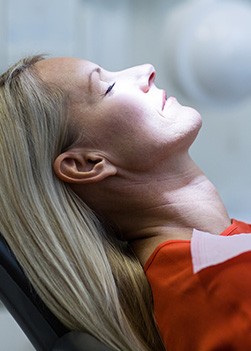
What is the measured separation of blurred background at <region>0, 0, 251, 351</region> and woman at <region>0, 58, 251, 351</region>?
34 centimetres

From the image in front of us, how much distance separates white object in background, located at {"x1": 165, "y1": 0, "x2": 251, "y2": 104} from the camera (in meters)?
1.40

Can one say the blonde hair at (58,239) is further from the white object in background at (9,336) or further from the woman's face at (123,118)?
the white object in background at (9,336)

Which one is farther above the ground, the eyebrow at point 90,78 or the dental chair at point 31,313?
the eyebrow at point 90,78

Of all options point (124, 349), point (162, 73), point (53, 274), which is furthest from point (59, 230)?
point (162, 73)

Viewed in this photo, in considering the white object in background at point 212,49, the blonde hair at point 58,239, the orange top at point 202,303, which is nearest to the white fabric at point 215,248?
the orange top at point 202,303

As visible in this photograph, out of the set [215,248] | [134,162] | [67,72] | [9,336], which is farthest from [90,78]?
[9,336]

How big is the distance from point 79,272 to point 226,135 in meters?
0.62

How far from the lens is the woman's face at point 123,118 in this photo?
1063 mm

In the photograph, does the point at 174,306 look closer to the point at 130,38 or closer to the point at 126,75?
the point at 126,75

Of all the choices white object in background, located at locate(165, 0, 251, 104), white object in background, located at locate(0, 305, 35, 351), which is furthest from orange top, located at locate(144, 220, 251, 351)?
white object in background, located at locate(0, 305, 35, 351)

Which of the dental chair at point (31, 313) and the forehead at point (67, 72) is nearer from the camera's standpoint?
the dental chair at point (31, 313)

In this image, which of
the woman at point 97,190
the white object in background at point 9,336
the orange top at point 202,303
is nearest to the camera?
the orange top at point 202,303

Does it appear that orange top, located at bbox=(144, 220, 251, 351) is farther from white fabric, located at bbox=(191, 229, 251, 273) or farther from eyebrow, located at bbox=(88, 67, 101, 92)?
eyebrow, located at bbox=(88, 67, 101, 92)

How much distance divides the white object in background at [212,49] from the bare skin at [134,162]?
330 millimetres
